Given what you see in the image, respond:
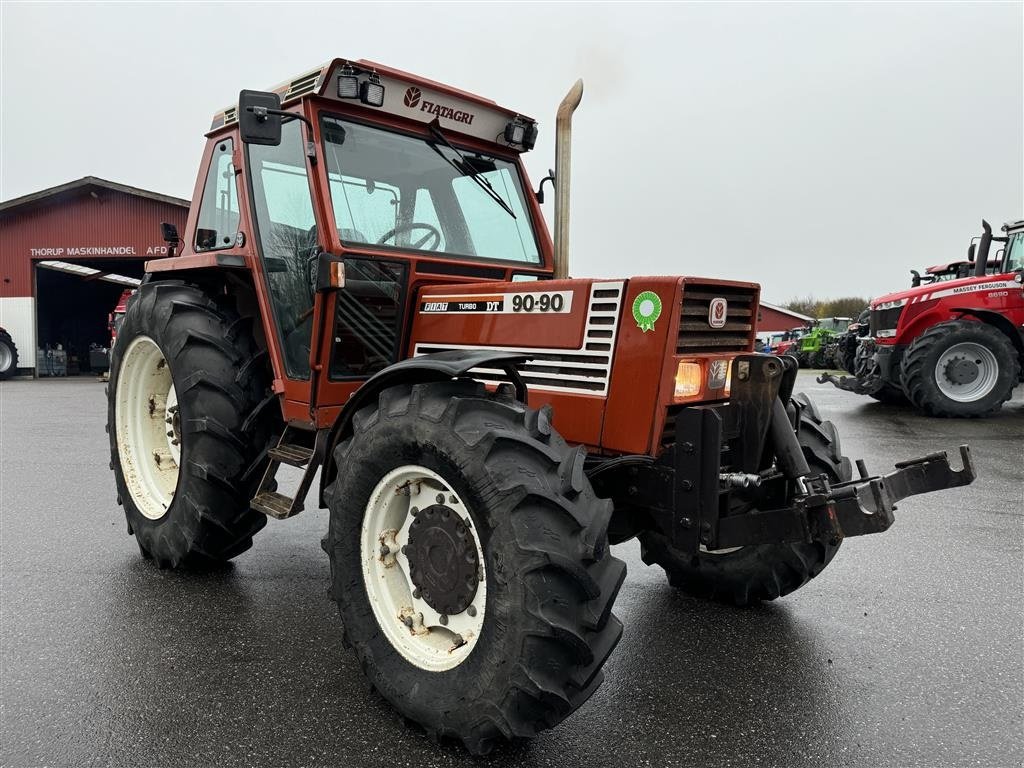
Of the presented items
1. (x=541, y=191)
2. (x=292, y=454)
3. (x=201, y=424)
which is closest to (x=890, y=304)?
(x=541, y=191)

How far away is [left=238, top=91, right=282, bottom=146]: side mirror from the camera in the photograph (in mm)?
2949

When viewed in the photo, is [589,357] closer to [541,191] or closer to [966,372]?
[541,191]

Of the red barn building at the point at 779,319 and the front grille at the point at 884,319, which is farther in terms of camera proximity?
the red barn building at the point at 779,319

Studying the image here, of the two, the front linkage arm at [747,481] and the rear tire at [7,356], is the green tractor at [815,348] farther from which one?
the rear tire at [7,356]

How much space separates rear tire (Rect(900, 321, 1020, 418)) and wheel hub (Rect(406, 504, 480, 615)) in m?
9.92

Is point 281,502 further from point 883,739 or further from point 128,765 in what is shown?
point 883,739

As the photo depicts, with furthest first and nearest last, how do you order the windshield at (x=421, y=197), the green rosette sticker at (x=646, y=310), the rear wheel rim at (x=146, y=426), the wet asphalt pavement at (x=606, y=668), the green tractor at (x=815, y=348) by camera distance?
1. the green tractor at (x=815, y=348)
2. the rear wheel rim at (x=146, y=426)
3. the windshield at (x=421, y=197)
4. the green rosette sticker at (x=646, y=310)
5. the wet asphalt pavement at (x=606, y=668)

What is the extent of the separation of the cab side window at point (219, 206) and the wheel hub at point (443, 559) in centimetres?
220

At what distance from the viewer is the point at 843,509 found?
2.42m

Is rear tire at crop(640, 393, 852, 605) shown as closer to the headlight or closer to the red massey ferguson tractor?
the red massey ferguson tractor

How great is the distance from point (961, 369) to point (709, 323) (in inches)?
376

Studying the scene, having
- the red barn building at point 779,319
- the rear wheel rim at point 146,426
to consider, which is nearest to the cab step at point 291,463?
the rear wheel rim at point 146,426

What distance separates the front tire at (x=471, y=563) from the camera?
2.10m

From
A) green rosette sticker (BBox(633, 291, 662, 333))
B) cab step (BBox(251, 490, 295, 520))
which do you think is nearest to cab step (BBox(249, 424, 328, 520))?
cab step (BBox(251, 490, 295, 520))
